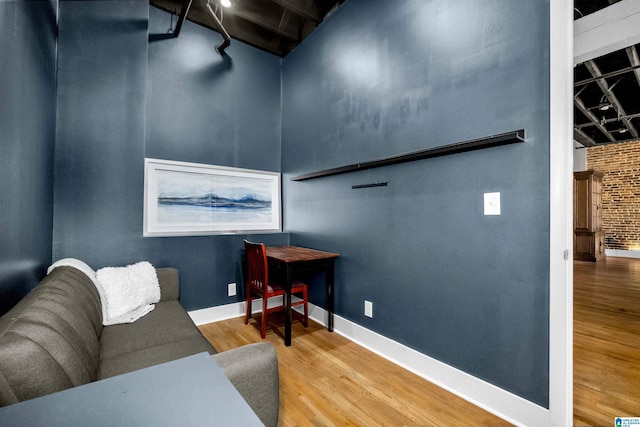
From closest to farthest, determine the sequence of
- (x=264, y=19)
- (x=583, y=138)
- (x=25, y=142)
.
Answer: (x=25, y=142) → (x=264, y=19) → (x=583, y=138)

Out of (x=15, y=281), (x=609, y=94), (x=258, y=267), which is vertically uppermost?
(x=609, y=94)

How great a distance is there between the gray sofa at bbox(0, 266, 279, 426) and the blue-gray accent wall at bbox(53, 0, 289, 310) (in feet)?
2.58

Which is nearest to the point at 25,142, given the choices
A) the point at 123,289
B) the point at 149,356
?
the point at 123,289

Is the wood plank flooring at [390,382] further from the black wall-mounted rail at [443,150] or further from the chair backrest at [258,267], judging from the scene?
the black wall-mounted rail at [443,150]

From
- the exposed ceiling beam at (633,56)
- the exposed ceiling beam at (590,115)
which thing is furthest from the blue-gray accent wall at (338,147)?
the exposed ceiling beam at (590,115)

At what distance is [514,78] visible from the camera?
1.54 metres

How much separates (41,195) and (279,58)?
296 centimetres

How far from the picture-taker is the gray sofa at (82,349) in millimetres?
749

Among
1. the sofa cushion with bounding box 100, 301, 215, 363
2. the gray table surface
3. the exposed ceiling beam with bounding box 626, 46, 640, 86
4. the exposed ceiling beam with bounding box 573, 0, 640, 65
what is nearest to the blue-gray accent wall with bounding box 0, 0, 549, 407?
the sofa cushion with bounding box 100, 301, 215, 363

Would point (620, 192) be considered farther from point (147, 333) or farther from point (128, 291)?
point (128, 291)

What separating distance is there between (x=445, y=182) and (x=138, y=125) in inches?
109

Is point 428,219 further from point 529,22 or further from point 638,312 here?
point 638,312

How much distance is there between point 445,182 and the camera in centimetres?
186

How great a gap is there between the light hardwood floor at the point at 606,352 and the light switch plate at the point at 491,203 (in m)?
1.23
